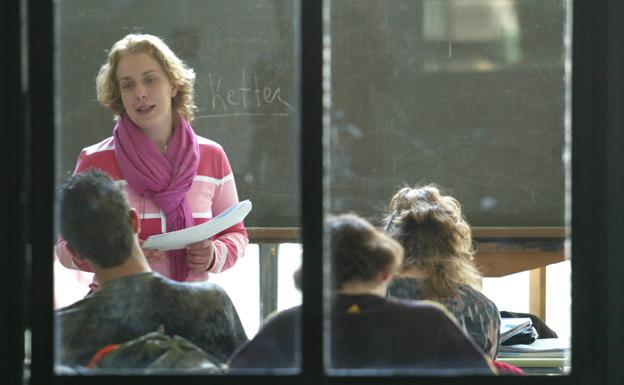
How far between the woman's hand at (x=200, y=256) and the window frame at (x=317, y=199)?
97 centimetres

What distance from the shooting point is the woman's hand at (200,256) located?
3354mm

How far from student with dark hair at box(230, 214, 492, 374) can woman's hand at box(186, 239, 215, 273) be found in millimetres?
816

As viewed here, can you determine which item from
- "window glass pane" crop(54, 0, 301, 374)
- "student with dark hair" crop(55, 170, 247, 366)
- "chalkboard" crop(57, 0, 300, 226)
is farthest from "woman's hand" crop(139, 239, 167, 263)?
"chalkboard" crop(57, 0, 300, 226)

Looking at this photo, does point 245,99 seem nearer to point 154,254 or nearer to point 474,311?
point 154,254

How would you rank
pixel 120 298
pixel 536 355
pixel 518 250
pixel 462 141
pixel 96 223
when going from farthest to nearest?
pixel 518 250 → pixel 462 141 → pixel 536 355 → pixel 96 223 → pixel 120 298

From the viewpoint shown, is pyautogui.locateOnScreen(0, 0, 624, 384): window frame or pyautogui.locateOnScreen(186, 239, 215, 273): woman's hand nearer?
pyautogui.locateOnScreen(0, 0, 624, 384): window frame

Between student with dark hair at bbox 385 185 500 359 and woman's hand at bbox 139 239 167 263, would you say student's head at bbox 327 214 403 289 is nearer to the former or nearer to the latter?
student with dark hair at bbox 385 185 500 359

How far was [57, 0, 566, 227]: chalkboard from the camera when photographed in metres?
3.35

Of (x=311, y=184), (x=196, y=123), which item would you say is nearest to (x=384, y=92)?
(x=196, y=123)

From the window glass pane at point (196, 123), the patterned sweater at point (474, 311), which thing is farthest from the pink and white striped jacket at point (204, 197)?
the patterned sweater at point (474, 311)

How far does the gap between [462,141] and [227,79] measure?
2.74ft

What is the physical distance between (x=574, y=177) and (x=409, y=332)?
1.73ft

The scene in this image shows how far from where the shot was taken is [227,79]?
3598mm
